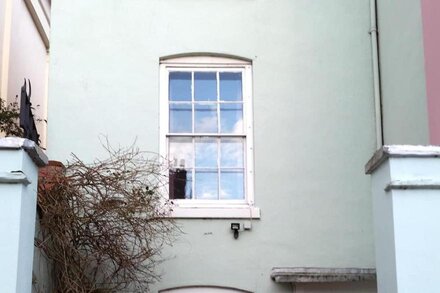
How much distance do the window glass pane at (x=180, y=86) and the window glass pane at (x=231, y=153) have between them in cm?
72

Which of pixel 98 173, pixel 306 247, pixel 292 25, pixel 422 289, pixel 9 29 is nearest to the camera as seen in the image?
pixel 422 289

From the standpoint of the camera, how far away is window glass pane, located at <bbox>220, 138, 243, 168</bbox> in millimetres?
8820

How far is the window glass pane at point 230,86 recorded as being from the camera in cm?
898

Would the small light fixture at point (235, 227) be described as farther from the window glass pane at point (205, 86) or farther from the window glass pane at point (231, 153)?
the window glass pane at point (205, 86)

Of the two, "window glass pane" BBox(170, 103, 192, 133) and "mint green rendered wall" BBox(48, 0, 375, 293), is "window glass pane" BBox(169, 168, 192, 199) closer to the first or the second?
"mint green rendered wall" BBox(48, 0, 375, 293)

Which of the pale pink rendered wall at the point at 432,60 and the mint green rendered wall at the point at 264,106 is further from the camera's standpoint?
the mint green rendered wall at the point at 264,106

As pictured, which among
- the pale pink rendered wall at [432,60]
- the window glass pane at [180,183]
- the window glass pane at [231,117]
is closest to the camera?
the pale pink rendered wall at [432,60]

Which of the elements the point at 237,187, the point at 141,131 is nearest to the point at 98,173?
the point at 141,131

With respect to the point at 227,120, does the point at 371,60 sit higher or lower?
higher

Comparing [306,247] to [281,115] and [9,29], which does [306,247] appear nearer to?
[281,115]

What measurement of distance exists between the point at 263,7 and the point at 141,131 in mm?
2185

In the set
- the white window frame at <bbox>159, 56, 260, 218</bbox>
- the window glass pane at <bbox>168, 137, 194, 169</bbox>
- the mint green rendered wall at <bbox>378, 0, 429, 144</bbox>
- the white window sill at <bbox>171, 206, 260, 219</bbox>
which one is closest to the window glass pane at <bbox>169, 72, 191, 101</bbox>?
the white window frame at <bbox>159, 56, 260, 218</bbox>

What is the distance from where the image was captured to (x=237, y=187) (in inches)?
345

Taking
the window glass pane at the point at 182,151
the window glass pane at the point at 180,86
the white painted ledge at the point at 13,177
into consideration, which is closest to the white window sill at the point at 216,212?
the window glass pane at the point at 182,151
